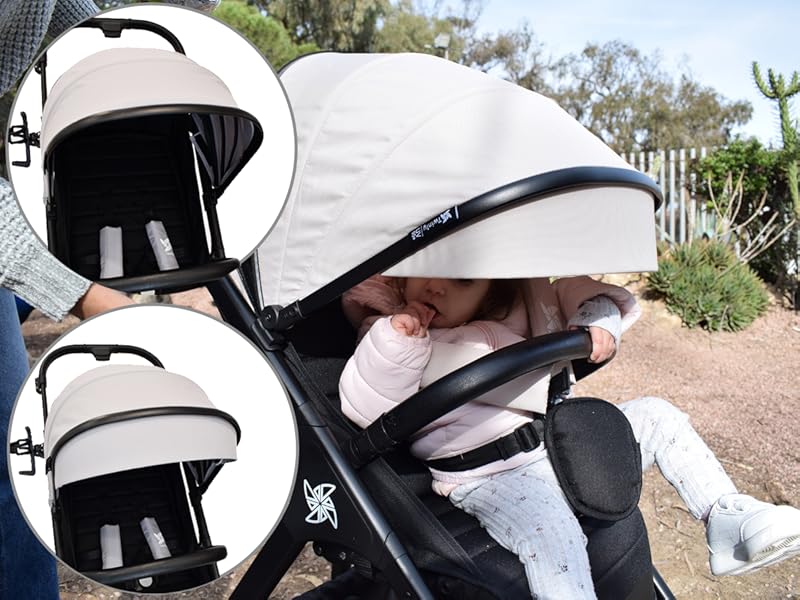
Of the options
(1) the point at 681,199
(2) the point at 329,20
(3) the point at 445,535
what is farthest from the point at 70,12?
(2) the point at 329,20

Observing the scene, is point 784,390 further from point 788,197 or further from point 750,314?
point 788,197

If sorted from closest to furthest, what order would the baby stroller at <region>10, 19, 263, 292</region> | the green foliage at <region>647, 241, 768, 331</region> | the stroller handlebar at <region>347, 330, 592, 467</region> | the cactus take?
the baby stroller at <region>10, 19, 263, 292</region>
the stroller handlebar at <region>347, 330, 592, 467</region>
the green foliage at <region>647, 241, 768, 331</region>
the cactus

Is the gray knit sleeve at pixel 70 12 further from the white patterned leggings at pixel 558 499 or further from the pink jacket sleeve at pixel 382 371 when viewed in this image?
the white patterned leggings at pixel 558 499

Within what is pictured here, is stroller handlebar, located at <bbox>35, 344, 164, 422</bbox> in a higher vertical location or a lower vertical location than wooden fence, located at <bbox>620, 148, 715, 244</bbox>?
lower

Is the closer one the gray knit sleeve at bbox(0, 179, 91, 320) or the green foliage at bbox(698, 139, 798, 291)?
the gray knit sleeve at bbox(0, 179, 91, 320)

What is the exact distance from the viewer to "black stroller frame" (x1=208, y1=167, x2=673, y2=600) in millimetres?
1587

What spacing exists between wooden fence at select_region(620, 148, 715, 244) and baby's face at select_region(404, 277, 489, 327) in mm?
6977

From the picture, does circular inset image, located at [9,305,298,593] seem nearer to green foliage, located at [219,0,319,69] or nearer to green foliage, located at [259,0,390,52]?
green foliage, located at [219,0,319,69]

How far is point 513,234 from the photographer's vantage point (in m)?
1.59

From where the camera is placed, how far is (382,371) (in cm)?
181

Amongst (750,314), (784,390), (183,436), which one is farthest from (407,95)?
(750,314)

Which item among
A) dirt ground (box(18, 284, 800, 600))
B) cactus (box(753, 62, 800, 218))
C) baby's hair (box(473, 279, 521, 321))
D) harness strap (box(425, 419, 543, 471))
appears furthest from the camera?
cactus (box(753, 62, 800, 218))

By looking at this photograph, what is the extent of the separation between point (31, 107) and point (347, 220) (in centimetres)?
64

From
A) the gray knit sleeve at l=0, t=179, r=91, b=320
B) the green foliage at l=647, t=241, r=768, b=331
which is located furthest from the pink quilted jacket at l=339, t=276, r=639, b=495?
the green foliage at l=647, t=241, r=768, b=331
